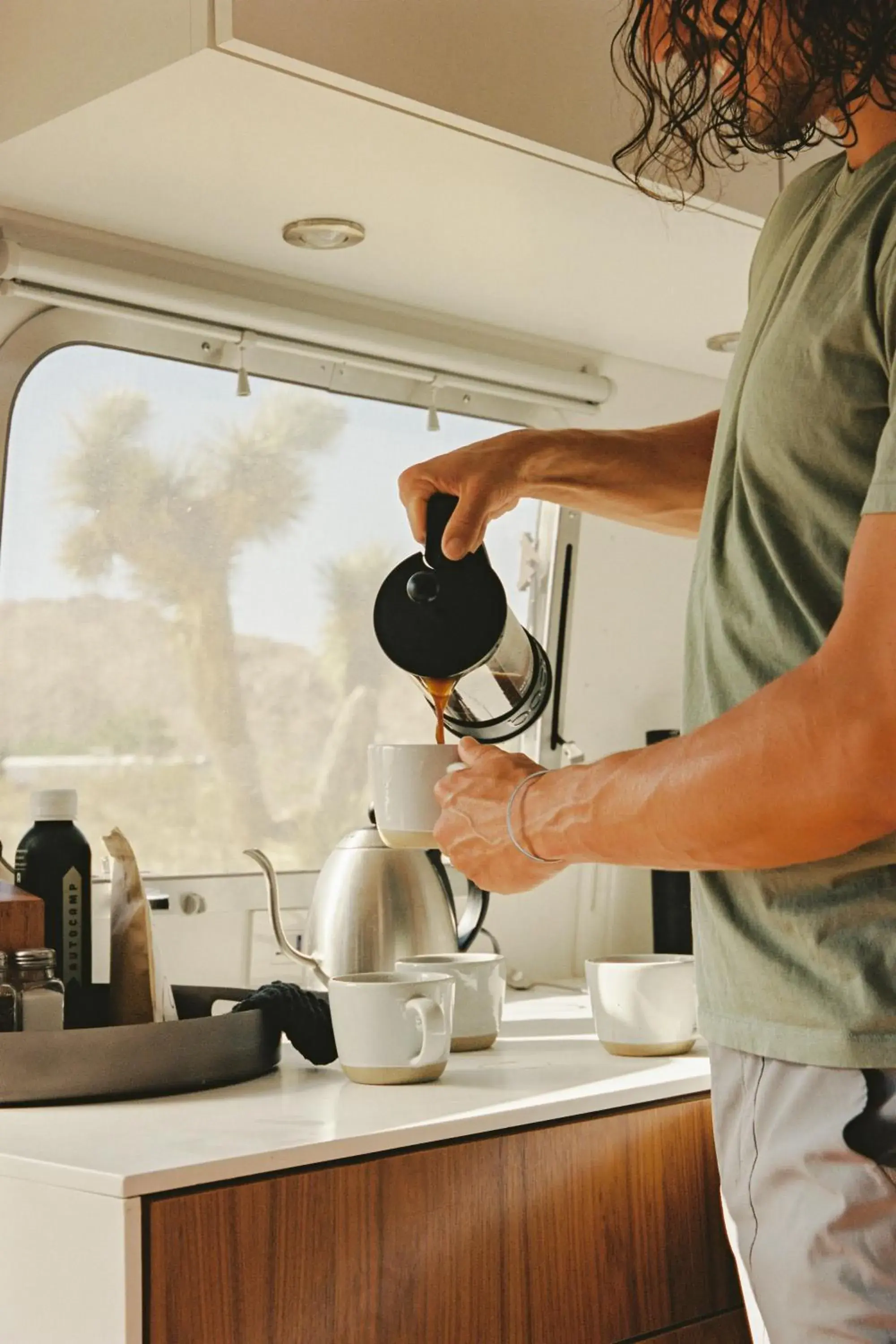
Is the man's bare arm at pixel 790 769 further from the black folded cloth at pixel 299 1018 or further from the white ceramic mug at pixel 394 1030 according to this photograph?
the black folded cloth at pixel 299 1018

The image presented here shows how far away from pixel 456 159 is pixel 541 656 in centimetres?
50

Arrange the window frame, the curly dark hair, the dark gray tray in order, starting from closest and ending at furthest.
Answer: the curly dark hair < the dark gray tray < the window frame

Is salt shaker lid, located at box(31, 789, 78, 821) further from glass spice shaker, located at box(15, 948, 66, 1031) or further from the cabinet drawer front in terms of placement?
the cabinet drawer front

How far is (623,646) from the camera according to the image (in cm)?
243

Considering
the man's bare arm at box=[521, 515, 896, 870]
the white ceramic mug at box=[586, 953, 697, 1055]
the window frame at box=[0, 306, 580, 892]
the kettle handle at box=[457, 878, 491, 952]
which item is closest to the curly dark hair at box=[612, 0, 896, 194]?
the man's bare arm at box=[521, 515, 896, 870]

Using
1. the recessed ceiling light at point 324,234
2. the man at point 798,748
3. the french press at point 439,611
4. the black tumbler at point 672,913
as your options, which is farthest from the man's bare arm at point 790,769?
the black tumbler at point 672,913

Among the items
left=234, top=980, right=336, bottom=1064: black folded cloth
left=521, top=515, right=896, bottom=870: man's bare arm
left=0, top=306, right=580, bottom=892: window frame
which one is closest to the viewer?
left=521, top=515, right=896, bottom=870: man's bare arm

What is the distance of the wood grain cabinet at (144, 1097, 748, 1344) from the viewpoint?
102 centimetres

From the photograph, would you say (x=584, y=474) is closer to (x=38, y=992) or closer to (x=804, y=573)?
(x=804, y=573)

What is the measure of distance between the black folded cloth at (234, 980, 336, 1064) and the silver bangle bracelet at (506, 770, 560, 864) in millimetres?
462

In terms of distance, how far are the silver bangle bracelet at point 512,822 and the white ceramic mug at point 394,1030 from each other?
14.4 inches

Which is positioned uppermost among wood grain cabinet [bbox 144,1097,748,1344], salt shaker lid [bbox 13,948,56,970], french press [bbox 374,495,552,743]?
french press [bbox 374,495,552,743]

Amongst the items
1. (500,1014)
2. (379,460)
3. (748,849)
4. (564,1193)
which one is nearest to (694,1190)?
(564,1193)

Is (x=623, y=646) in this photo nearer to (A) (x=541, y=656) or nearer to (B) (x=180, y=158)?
(A) (x=541, y=656)
